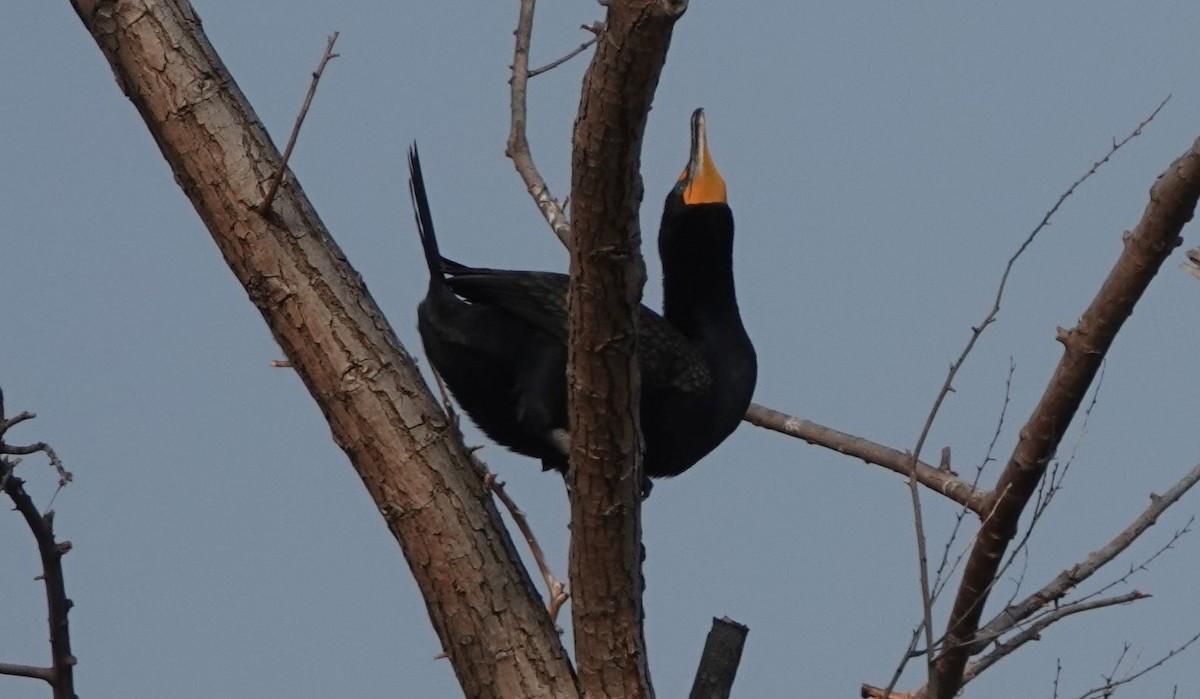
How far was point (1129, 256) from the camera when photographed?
353 centimetres

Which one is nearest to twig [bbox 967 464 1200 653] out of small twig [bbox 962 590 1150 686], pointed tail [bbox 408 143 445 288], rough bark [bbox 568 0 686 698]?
small twig [bbox 962 590 1150 686]

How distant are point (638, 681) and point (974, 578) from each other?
90 centimetres

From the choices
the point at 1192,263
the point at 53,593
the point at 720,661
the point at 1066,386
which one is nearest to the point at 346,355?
the point at 53,593

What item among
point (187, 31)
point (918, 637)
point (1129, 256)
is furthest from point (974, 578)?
point (187, 31)

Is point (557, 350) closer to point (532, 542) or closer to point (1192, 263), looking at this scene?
point (532, 542)

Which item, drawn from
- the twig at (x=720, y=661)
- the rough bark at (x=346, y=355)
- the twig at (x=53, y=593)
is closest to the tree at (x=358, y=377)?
the rough bark at (x=346, y=355)

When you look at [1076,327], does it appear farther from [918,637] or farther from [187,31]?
[187,31]

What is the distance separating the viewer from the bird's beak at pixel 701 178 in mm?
4582

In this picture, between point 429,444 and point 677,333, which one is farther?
point 677,333

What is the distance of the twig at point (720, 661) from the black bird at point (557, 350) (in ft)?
1.36

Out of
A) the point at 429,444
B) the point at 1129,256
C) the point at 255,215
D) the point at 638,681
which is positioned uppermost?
the point at 1129,256

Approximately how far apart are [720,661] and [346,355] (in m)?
1.19

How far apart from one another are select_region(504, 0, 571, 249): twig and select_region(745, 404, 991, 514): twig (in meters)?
0.99

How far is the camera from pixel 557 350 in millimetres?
3988
